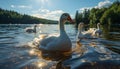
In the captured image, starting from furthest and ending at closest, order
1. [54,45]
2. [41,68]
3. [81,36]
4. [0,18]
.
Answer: [0,18] → [81,36] → [54,45] → [41,68]

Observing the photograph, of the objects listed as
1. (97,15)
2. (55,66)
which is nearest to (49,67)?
(55,66)

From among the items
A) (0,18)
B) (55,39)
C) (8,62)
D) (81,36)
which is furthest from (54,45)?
(0,18)

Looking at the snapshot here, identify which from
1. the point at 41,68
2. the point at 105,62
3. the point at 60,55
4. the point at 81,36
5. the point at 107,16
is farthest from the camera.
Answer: the point at 107,16

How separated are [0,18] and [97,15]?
3871 inches

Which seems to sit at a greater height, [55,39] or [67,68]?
[55,39]

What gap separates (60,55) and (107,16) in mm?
94185

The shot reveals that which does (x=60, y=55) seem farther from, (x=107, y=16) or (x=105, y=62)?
(x=107, y=16)

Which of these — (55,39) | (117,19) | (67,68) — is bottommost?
(67,68)

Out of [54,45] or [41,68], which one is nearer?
[41,68]

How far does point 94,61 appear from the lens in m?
9.07

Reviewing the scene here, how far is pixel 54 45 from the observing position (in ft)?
39.1

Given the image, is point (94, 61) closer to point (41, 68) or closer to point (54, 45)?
point (41, 68)

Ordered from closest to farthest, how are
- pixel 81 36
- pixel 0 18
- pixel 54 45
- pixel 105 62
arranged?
pixel 105 62, pixel 54 45, pixel 81 36, pixel 0 18

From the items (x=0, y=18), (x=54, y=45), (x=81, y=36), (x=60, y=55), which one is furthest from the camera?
(x=0, y=18)
